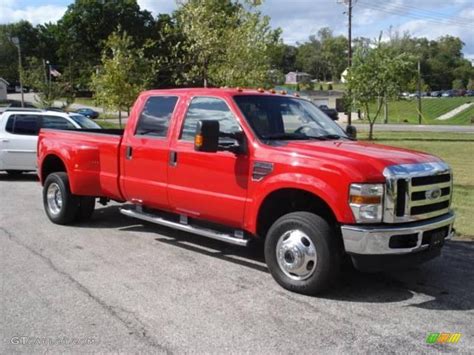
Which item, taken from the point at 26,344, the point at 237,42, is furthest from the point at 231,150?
the point at 237,42

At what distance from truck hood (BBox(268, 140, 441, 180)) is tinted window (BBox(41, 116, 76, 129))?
905cm

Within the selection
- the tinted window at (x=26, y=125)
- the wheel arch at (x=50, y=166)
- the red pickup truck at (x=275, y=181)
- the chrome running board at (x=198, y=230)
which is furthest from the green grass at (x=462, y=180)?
the tinted window at (x=26, y=125)

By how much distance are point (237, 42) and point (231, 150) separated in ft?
54.7

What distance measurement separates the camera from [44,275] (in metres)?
5.81

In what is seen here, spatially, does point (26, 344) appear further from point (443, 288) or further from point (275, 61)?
point (275, 61)

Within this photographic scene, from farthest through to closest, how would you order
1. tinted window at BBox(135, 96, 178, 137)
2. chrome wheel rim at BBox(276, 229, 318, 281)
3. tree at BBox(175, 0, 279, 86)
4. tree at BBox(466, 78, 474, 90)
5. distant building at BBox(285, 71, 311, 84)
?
distant building at BBox(285, 71, 311, 84), tree at BBox(466, 78, 474, 90), tree at BBox(175, 0, 279, 86), tinted window at BBox(135, 96, 178, 137), chrome wheel rim at BBox(276, 229, 318, 281)

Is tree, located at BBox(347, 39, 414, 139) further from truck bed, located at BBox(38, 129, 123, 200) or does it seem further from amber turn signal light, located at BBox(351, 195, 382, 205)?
amber turn signal light, located at BBox(351, 195, 382, 205)

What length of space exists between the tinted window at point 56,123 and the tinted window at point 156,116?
22.4 feet

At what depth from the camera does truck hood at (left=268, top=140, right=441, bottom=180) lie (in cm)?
493

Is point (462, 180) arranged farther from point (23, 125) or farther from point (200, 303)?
point (23, 125)

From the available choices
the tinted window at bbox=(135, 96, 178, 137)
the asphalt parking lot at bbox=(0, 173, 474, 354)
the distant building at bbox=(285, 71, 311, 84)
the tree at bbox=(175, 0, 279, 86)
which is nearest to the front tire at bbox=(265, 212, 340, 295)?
the asphalt parking lot at bbox=(0, 173, 474, 354)

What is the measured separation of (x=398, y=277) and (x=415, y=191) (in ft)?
4.24

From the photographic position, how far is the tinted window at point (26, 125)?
13.1 m

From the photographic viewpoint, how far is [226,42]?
22.3 m
